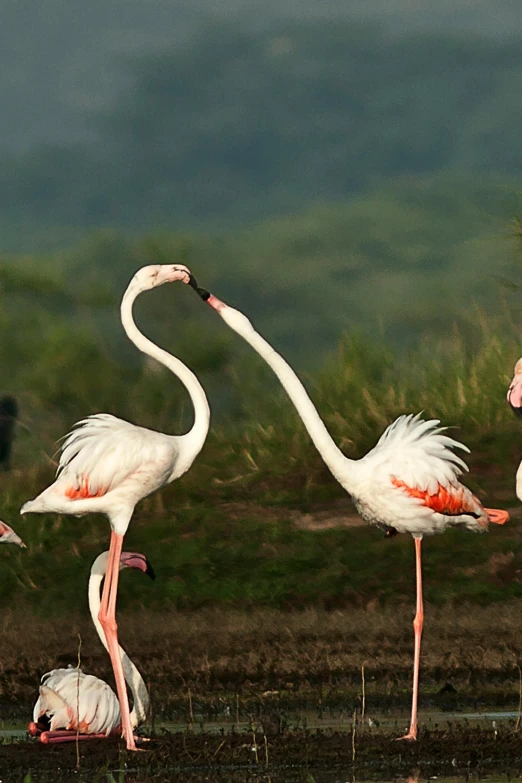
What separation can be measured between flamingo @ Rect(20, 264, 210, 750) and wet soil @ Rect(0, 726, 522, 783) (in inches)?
22.3

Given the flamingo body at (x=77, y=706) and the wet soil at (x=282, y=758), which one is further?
the flamingo body at (x=77, y=706)

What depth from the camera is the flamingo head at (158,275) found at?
934 centimetres

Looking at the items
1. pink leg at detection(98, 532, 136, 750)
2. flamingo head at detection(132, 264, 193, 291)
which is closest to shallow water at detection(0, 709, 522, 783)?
pink leg at detection(98, 532, 136, 750)

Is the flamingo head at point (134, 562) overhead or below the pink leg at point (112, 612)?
overhead

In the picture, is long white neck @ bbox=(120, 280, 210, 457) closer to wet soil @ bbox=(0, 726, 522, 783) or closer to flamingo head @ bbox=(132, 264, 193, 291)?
flamingo head @ bbox=(132, 264, 193, 291)

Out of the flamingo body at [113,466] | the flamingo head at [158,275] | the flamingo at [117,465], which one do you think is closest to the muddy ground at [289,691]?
the flamingo at [117,465]

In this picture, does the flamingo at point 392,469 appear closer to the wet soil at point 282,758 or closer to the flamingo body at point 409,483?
the flamingo body at point 409,483

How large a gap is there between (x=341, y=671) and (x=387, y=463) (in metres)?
2.70

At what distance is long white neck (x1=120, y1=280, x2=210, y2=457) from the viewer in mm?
9211

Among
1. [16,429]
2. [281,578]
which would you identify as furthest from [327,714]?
[16,429]

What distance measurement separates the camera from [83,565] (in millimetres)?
16625

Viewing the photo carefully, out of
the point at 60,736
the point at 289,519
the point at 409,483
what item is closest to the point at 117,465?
the point at 60,736

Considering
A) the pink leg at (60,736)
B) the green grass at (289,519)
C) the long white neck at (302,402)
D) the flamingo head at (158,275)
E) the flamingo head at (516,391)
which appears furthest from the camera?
the green grass at (289,519)

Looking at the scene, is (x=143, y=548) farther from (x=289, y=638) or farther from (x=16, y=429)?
(x=16, y=429)
